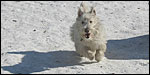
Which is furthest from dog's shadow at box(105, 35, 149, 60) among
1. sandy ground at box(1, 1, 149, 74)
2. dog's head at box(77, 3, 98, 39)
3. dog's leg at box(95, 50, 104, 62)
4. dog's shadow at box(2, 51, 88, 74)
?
dog's head at box(77, 3, 98, 39)

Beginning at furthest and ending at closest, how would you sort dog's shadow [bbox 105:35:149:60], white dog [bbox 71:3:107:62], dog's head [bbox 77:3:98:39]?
dog's shadow [bbox 105:35:149:60] < white dog [bbox 71:3:107:62] < dog's head [bbox 77:3:98:39]

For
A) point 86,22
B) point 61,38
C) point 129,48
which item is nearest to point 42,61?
point 86,22

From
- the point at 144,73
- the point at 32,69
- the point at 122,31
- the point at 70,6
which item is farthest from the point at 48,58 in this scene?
the point at 70,6

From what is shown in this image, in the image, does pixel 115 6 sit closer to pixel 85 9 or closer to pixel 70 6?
pixel 70 6

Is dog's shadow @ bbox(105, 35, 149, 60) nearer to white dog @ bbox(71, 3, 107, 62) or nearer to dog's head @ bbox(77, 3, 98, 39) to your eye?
white dog @ bbox(71, 3, 107, 62)

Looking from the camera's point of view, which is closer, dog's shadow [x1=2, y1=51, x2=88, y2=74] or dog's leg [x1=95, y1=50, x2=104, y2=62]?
dog's shadow [x1=2, y1=51, x2=88, y2=74]

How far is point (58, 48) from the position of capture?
34.3ft

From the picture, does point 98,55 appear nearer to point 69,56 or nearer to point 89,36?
point 89,36

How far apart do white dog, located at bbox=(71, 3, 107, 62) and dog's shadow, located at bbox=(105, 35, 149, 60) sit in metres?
0.84

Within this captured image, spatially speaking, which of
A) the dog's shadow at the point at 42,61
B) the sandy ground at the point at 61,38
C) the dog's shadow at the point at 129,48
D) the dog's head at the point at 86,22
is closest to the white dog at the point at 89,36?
the dog's head at the point at 86,22

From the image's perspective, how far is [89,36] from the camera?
8.95 metres

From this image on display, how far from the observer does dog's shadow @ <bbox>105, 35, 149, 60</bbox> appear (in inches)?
393

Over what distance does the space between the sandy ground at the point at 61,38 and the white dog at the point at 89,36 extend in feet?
0.82

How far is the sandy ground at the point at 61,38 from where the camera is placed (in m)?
8.96
